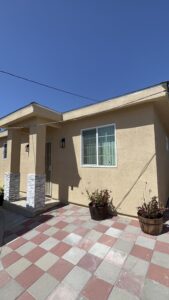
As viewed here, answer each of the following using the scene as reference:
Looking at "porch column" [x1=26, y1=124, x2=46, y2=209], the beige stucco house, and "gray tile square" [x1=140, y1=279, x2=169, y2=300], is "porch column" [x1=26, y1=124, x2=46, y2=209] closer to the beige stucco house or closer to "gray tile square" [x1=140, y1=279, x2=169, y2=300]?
the beige stucco house

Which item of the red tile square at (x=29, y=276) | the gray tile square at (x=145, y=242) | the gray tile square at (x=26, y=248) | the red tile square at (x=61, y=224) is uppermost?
the gray tile square at (x=145, y=242)

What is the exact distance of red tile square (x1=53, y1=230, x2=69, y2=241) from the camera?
3767mm

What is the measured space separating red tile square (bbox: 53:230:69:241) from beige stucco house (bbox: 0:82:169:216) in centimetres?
189

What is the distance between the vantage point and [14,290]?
2285 millimetres

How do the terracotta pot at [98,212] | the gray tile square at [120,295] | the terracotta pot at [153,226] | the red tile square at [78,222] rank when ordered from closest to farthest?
1. the gray tile square at [120,295]
2. the terracotta pot at [153,226]
3. the red tile square at [78,222]
4. the terracotta pot at [98,212]

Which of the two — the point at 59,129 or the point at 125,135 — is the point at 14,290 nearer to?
the point at 125,135

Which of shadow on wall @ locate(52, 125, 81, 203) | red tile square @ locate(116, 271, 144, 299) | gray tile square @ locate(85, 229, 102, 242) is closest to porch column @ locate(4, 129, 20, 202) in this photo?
shadow on wall @ locate(52, 125, 81, 203)

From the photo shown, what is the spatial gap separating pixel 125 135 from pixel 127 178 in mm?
1463

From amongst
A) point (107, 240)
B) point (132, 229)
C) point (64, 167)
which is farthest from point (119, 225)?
point (64, 167)

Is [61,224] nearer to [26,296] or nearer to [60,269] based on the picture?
[60,269]

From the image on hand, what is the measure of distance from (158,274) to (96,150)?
13.2 feet

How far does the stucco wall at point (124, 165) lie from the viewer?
15.6 ft

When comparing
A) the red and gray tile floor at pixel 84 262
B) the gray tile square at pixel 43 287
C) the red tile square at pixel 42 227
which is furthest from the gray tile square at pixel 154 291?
the red tile square at pixel 42 227

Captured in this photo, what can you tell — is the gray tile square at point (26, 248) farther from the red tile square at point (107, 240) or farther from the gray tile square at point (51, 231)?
the red tile square at point (107, 240)
